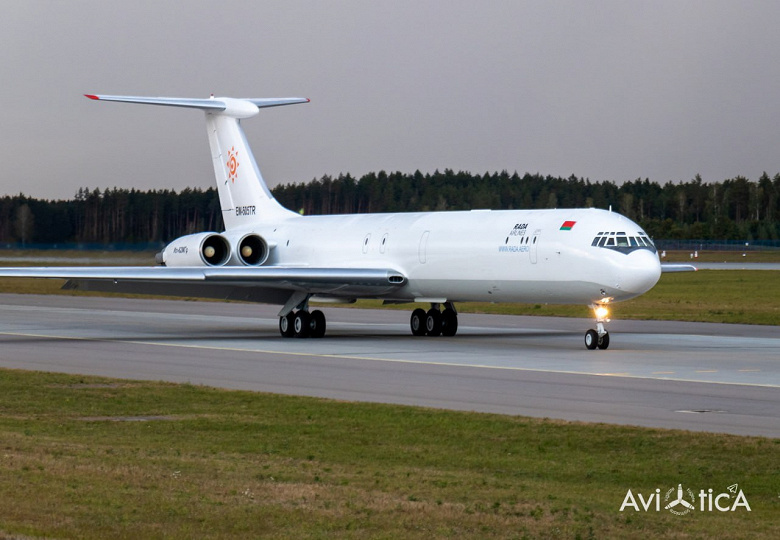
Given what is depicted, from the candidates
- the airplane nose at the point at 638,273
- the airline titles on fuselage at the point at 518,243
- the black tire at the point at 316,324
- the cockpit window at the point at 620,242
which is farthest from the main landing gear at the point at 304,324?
the airplane nose at the point at 638,273

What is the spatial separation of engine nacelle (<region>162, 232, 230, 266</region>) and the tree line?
60.4ft

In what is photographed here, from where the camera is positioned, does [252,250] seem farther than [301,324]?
Yes

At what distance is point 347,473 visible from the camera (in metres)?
9.98

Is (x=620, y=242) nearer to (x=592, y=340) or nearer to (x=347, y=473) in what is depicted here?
(x=592, y=340)

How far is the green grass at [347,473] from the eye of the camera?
8.05 meters

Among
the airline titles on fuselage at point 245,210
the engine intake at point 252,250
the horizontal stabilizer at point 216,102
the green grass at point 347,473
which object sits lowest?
the green grass at point 347,473

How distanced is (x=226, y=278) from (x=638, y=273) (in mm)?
9377

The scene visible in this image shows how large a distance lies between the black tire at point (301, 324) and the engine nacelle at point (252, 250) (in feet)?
12.4

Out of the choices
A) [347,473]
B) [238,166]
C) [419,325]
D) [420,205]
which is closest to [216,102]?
[238,166]

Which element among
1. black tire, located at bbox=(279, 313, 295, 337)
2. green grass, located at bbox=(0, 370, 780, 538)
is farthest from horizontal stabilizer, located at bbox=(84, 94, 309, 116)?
green grass, located at bbox=(0, 370, 780, 538)

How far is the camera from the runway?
48.8 feet

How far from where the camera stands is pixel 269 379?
18109 mm

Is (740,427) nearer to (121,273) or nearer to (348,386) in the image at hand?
(348,386)

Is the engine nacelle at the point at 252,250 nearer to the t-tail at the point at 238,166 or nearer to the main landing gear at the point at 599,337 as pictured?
the t-tail at the point at 238,166
